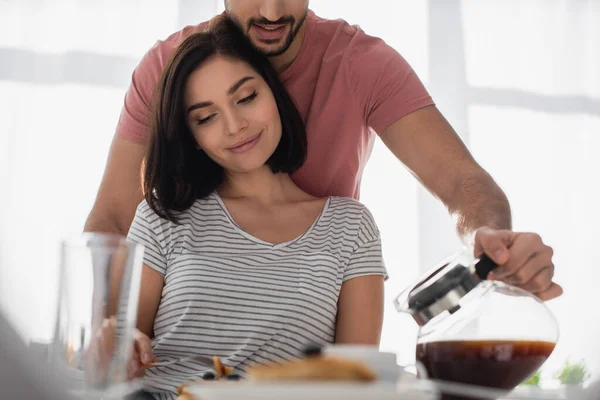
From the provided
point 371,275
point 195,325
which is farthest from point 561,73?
point 195,325

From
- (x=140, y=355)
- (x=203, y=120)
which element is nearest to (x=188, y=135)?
(x=203, y=120)

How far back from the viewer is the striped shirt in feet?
5.31

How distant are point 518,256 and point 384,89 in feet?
3.46

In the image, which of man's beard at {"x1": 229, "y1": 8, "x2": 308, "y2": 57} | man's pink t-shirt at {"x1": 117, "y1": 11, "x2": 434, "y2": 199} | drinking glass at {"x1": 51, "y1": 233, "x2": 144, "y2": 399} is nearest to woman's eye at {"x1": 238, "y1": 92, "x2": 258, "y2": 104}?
man's beard at {"x1": 229, "y1": 8, "x2": 308, "y2": 57}

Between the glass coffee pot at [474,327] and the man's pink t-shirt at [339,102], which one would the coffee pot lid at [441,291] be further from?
the man's pink t-shirt at [339,102]

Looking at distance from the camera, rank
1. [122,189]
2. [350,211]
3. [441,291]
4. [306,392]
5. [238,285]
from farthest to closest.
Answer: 1. [122,189]
2. [350,211]
3. [238,285]
4. [441,291]
5. [306,392]

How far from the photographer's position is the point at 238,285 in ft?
5.41

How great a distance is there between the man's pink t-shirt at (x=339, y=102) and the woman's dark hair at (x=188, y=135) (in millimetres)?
148

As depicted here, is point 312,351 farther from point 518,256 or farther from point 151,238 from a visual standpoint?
point 151,238

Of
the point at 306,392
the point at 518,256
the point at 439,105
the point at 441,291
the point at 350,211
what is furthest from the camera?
the point at 439,105

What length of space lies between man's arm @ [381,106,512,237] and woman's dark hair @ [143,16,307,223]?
0.28 metres

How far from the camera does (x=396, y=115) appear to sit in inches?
80.6

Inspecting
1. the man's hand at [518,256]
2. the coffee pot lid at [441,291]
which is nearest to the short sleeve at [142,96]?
the man's hand at [518,256]

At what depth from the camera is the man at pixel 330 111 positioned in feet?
6.50
